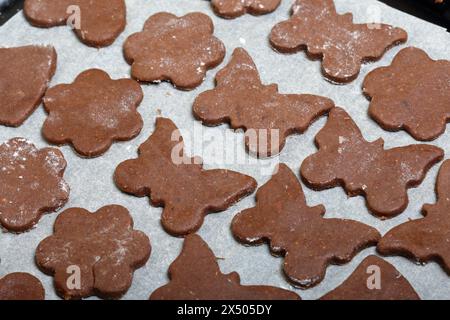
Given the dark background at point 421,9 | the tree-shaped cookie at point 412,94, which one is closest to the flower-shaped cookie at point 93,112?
the dark background at point 421,9

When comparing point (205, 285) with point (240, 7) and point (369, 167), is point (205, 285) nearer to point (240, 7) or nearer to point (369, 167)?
point (369, 167)

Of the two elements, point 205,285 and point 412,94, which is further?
point 412,94

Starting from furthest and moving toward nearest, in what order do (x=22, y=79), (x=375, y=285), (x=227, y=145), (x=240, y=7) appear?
(x=240, y=7), (x=22, y=79), (x=227, y=145), (x=375, y=285)

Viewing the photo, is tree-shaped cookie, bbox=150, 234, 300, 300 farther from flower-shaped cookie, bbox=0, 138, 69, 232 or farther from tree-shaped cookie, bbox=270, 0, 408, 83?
tree-shaped cookie, bbox=270, 0, 408, 83

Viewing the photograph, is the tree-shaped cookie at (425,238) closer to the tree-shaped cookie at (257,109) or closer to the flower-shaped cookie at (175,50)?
the tree-shaped cookie at (257,109)

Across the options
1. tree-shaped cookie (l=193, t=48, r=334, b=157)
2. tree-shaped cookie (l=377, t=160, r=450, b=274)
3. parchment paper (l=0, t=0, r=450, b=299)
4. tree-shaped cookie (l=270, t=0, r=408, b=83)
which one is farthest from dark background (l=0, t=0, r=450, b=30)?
tree-shaped cookie (l=377, t=160, r=450, b=274)

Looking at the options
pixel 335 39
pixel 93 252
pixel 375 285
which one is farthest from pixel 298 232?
pixel 335 39
